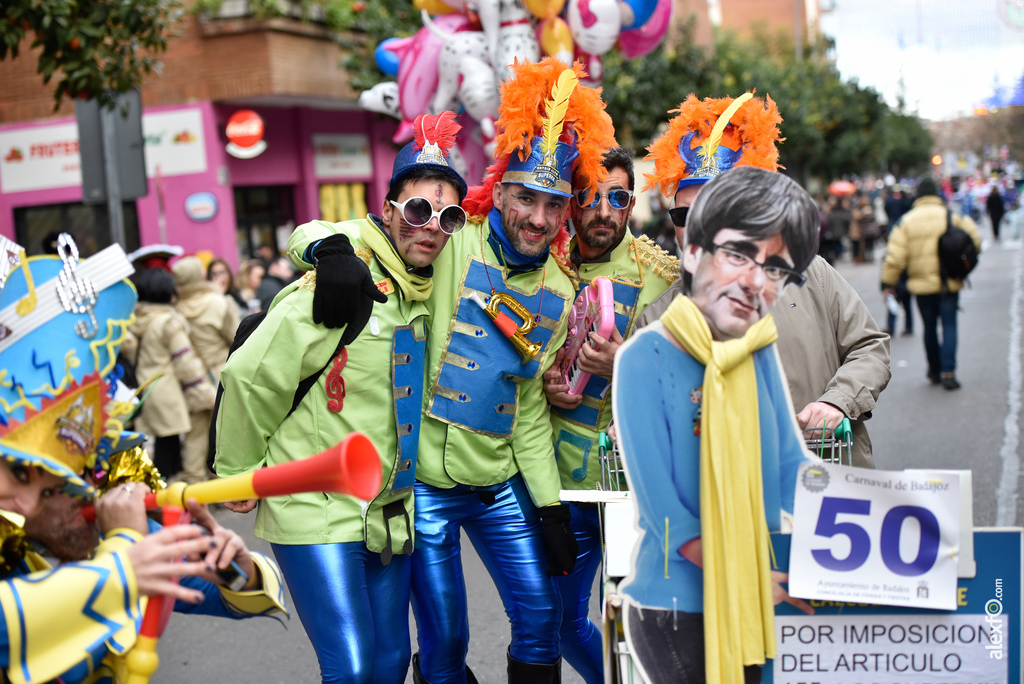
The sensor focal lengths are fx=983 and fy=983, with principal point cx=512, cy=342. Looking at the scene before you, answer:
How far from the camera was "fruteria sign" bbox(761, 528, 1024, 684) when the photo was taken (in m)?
2.17

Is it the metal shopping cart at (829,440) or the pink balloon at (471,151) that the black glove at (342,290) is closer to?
the metal shopping cart at (829,440)

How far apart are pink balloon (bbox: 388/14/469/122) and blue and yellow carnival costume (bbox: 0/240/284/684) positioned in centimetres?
587

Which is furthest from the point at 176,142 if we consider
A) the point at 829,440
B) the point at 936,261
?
the point at 829,440

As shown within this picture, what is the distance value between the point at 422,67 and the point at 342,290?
5322 mm

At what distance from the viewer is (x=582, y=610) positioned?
3627 mm

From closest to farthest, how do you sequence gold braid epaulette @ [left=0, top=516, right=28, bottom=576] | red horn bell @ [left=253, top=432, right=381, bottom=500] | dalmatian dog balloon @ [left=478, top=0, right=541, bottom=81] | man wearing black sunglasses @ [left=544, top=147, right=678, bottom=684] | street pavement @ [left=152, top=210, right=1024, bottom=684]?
red horn bell @ [left=253, top=432, right=381, bottom=500], gold braid epaulette @ [left=0, top=516, right=28, bottom=576], man wearing black sunglasses @ [left=544, top=147, right=678, bottom=684], street pavement @ [left=152, top=210, right=1024, bottom=684], dalmatian dog balloon @ [left=478, top=0, right=541, bottom=81]

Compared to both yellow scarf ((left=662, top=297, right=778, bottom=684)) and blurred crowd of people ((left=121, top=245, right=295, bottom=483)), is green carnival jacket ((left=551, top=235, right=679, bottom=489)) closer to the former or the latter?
yellow scarf ((left=662, top=297, right=778, bottom=684))

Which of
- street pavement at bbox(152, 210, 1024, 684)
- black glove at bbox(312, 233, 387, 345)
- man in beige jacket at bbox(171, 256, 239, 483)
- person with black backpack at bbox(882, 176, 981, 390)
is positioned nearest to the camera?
black glove at bbox(312, 233, 387, 345)

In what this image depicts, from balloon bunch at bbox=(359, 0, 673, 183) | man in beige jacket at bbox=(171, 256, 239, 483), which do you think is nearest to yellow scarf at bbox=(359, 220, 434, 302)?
balloon bunch at bbox=(359, 0, 673, 183)

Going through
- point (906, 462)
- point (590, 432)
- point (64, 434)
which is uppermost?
point (64, 434)

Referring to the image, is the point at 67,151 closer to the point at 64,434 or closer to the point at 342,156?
the point at 342,156

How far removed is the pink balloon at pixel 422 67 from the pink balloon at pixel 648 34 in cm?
131

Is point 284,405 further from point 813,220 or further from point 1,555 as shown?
point 813,220

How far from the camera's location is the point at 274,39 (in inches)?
555
